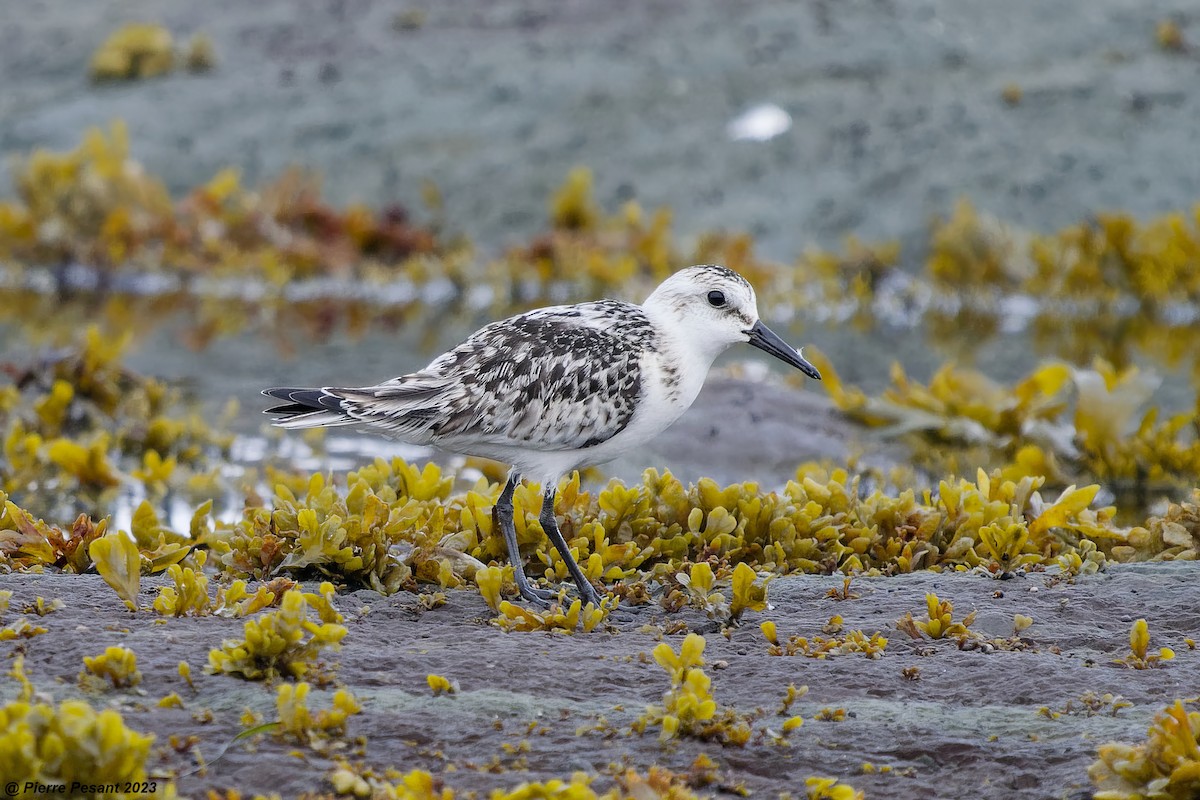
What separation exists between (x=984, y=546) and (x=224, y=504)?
4.74 metres

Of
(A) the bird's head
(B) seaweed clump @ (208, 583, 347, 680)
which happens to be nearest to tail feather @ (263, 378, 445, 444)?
(A) the bird's head

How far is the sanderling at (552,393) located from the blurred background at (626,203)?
349cm

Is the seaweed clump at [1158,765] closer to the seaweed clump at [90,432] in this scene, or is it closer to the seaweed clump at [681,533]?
the seaweed clump at [681,533]

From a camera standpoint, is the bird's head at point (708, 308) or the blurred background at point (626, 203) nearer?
the bird's head at point (708, 308)

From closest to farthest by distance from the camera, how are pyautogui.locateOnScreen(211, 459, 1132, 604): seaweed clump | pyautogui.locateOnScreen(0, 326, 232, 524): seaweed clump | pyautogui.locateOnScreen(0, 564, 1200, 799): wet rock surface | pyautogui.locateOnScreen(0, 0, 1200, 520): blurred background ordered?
1. pyautogui.locateOnScreen(0, 564, 1200, 799): wet rock surface
2. pyautogui.locateOnScreen(211, 459, 1132, 604): seaweed clump
3. pyautogui.locateOnScreen(0, 326, 232, 524): seaweed clump
4. pyautogui.locateOnScreen(0, 0, 1200, 520): blurred background

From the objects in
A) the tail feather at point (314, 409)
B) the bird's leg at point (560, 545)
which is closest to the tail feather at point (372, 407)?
the tail feather at point (314, 409)

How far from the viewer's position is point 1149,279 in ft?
51.6

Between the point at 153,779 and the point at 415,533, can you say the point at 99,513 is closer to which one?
the point at 415,533

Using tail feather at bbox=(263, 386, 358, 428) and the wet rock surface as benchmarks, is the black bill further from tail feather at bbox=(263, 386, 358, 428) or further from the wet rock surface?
tail feather at bbox=(263, 386, 358, 428)

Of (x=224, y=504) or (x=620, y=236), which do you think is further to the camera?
(x=620, y=236)

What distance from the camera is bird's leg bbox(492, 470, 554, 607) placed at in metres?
5.43

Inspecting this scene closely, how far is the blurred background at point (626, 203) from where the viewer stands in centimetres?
1034

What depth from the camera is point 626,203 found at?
19.1m

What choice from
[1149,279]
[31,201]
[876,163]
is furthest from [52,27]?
[1149,279]
